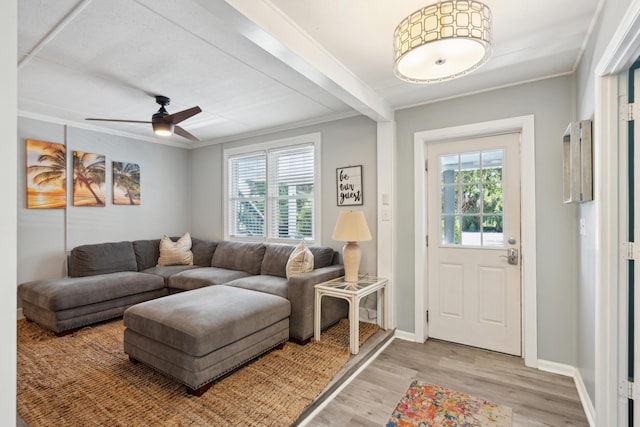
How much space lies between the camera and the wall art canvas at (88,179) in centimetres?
405

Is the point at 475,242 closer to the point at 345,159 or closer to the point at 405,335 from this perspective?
the point at 405,335

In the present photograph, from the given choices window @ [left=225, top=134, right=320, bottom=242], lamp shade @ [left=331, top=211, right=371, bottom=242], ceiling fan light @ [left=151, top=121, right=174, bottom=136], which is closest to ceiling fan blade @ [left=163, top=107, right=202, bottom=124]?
ceiling fan light @ [left=151, top=121, right=174, bottom=136]

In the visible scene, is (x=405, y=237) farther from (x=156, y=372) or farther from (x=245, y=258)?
(x=156, y=372)

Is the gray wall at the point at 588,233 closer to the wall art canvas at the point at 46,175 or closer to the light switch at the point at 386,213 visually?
the light switch at the point at 386,213

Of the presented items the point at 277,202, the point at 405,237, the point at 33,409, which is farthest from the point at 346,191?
the point at 33,409

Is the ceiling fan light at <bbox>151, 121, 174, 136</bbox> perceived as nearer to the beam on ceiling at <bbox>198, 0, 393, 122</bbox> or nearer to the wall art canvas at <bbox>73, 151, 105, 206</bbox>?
the beam on ceiling at <bbox>198, 0, 393, 122</bbox>

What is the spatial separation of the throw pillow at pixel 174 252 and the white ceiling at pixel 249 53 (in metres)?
1.94

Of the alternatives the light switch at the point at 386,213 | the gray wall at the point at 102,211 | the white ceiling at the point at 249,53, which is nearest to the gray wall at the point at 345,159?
the light switch at the point at 386,213

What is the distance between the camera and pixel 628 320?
5.35 ft

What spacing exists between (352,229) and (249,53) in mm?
1745

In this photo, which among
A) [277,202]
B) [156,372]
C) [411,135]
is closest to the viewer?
[156,372]

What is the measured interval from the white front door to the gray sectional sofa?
3.53 ft

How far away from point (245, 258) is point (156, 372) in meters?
1.84

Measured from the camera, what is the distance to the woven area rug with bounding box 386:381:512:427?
1946 millimetres
